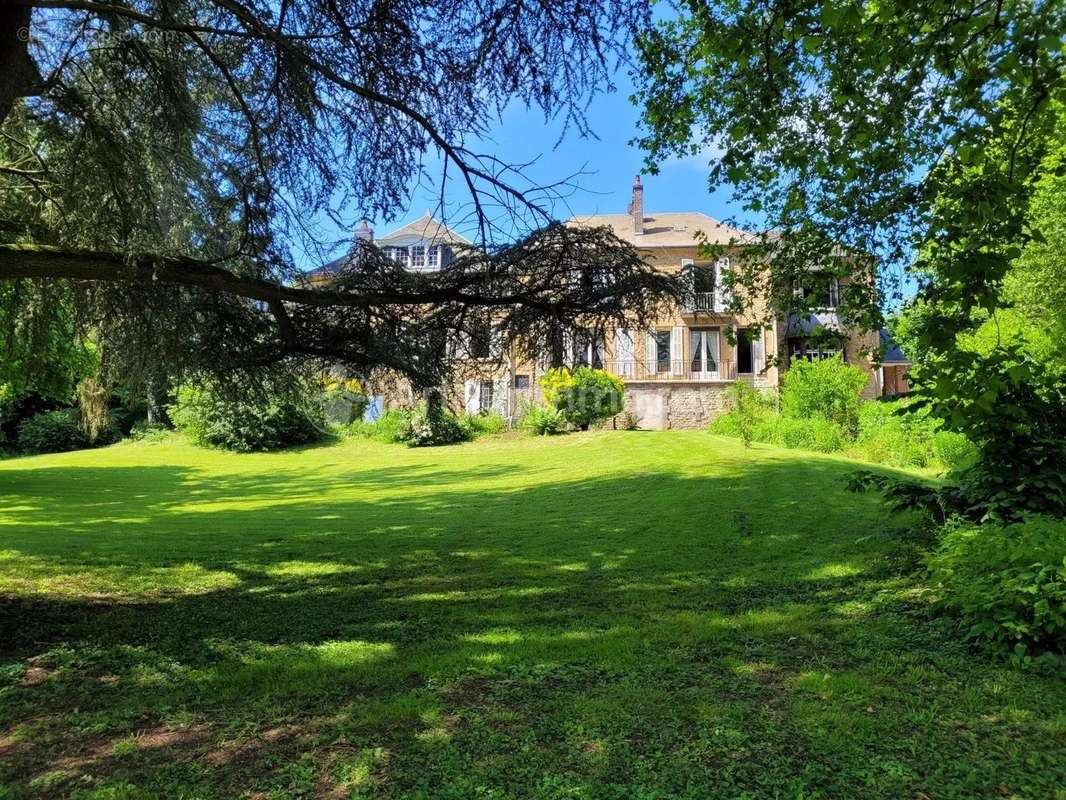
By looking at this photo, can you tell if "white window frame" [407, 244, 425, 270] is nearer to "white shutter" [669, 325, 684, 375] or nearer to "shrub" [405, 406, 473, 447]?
"shrub" [405, 406, 473, 447]

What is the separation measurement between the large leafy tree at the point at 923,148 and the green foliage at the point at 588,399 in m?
13.9

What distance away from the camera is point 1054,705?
352 cm

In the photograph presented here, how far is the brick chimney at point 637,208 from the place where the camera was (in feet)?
101

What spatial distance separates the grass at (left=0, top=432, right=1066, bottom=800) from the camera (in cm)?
293

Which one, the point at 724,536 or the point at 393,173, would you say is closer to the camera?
the point at 393,173

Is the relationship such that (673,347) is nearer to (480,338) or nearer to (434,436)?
(434,436)


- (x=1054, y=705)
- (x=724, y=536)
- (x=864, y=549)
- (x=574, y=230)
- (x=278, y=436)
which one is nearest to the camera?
(x=1054, y=705)

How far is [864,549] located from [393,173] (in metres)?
5.97

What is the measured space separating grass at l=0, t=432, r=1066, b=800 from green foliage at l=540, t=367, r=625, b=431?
12708 mm

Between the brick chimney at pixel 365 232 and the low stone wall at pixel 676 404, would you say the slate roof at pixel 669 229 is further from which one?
the brick chimney at pixel 365 232

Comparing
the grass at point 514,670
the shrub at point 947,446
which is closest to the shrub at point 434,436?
the grass at point 514,670

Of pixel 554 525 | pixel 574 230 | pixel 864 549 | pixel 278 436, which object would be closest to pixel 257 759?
pixel 574 230

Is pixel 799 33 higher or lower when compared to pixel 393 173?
higher

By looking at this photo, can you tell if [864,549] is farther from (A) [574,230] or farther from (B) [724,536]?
(A) [574,230]
